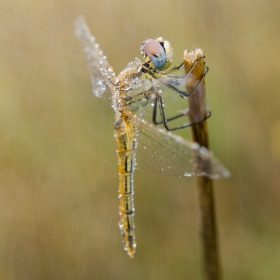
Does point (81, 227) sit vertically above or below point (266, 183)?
below

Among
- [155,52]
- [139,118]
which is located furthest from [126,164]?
[155,52]

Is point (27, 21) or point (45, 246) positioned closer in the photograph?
point (45, 246)

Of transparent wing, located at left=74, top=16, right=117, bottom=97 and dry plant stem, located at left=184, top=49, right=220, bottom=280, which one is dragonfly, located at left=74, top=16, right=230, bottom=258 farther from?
dry plant stem, located at left=184, top=49, right=220, bottom=280

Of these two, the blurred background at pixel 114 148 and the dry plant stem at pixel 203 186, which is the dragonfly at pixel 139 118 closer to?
the dry plant stem at pixel 203 186

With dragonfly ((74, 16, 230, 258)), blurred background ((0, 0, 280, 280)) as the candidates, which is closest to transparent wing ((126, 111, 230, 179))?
dragonfly ((74, 16, 230, 258))

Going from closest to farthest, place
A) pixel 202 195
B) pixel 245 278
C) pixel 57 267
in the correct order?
1. pixel 202 195
2. pixel 245 278
3. pixel 57 267

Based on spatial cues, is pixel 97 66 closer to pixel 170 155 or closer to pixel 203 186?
pixel 170 155

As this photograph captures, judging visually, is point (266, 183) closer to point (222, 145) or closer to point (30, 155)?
point (222, 145)

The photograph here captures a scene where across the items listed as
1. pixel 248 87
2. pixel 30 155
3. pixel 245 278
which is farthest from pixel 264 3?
pixel 30 155
